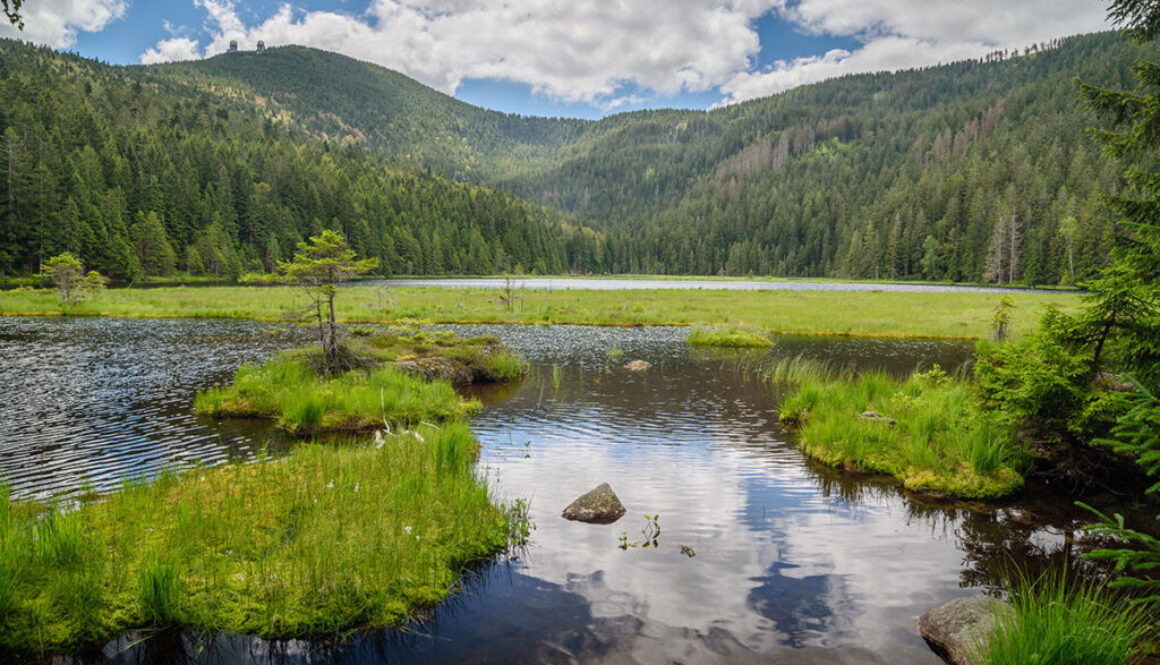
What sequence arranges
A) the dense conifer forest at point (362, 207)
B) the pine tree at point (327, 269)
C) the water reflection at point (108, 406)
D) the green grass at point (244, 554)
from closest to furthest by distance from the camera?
the green grass at point (244, 554)
the water reflection at point (108, 406)
the pine tree at point (327, 269)
the dense conifer forest at point (362, 207)

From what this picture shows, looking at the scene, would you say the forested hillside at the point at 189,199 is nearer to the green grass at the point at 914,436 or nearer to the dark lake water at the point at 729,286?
the dark lake water at the point at 729,286

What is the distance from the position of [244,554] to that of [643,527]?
637cm

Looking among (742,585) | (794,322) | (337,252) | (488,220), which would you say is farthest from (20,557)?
(488,220)

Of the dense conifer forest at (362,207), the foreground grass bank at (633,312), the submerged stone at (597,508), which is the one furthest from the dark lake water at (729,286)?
the submerged stone at (597,508)

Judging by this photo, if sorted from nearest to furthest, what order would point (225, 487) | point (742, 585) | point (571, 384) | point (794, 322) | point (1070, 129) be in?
point (742, 585) < point (225, 487) < point (571, 384) < point (794, 322) < point (1070, 129)

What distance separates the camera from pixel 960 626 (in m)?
6.51

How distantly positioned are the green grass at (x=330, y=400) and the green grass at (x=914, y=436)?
11.0m

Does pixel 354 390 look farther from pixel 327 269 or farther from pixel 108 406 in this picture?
pixel 108 406

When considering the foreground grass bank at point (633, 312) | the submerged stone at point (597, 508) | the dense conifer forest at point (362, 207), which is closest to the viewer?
the submerged stone at point (597, 508)

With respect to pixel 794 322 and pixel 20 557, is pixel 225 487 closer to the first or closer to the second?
pixel 20 557

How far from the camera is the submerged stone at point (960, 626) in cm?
613

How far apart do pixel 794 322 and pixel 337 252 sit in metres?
36.7

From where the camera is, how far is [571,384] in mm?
23406

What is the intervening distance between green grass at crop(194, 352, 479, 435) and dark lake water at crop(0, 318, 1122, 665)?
1.00 meters
